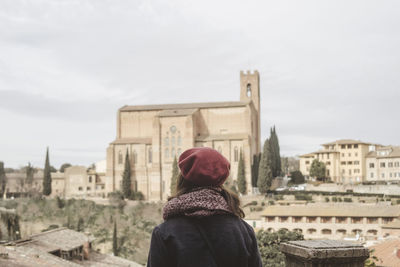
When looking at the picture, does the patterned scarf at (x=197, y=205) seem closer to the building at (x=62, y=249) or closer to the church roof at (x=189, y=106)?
the building at (x=62, y=249)

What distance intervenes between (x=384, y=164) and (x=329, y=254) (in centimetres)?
5846

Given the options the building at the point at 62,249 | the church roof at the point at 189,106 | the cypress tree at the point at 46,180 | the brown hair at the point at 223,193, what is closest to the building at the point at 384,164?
the church roof at the point at 189,106

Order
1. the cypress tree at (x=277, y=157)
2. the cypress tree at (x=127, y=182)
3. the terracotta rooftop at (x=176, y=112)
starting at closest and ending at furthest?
the cypress tree at (x=127, y=182) < the terracotta rooftop at (x=176, y=112) < the cypress tree at (x=277, y=157)

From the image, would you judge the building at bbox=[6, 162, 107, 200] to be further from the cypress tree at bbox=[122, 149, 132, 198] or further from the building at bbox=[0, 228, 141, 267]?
the building at bbox=[0, 228, 141, 267]

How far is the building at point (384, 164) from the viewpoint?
55344mm

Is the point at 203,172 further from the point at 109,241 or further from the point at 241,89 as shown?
the point at 241,89

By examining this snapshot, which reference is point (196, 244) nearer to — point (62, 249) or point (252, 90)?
point (62, 249)

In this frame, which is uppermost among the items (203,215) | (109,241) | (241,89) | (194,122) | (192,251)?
(241,89)

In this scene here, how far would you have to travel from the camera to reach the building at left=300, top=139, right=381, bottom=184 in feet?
190

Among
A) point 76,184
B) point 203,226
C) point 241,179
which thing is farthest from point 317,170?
point 203,226

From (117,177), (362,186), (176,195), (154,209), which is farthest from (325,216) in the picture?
(176,195)

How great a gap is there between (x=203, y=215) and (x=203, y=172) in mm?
257

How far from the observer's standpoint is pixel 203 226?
2.33 m

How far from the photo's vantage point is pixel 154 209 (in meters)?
47.2
